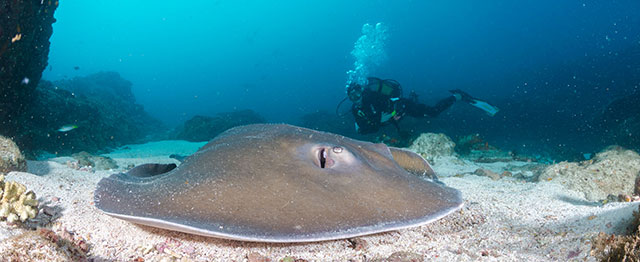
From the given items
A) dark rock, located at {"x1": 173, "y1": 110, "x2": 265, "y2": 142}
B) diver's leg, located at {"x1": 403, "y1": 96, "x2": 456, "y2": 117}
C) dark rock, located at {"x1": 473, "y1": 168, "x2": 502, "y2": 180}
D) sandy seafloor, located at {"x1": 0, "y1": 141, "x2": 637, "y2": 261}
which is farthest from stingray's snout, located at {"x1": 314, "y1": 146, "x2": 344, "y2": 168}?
dark rock, located at {"x1": 173, "y1": 110, "x2": 265, "y2": 142}

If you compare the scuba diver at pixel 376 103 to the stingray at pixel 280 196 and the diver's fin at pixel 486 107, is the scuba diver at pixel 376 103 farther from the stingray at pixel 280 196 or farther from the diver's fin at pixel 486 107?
the stingray at pixel 280 196

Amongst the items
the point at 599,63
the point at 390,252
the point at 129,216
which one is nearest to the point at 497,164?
the point at 390,252

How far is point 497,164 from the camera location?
24.7 ft

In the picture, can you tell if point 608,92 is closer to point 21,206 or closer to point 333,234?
point 333,234

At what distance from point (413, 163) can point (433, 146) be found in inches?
222

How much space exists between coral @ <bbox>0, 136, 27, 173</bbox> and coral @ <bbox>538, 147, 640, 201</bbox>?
7.03 m

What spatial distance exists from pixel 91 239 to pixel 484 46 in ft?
350

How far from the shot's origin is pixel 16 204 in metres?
1.87

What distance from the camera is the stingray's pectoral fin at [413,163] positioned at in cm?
262

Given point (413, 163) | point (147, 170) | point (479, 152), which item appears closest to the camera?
point (147, 170)

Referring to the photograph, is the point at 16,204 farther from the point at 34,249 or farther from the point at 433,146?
the point at 433,146

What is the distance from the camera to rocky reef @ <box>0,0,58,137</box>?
4.38m

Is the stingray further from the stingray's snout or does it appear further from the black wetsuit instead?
the black wetsuit

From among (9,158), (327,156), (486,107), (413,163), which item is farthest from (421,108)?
(9,158)
